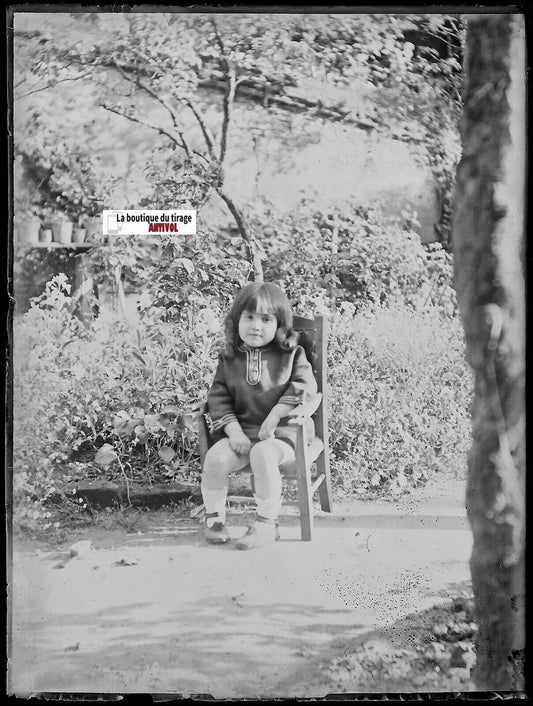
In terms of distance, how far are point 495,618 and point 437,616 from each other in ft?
0.92

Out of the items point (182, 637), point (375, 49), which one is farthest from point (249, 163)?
point (182, 637)

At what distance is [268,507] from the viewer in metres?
3.30

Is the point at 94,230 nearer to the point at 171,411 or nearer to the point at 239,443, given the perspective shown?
the point at 171,411

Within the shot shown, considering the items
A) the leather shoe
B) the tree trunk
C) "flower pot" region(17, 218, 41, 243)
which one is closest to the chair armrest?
the leather shoe

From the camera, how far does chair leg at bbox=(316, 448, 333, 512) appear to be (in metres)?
3.36

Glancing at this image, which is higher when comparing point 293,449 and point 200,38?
point 200,38

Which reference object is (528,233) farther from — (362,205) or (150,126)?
(150,126)

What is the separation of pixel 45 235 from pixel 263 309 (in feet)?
3.59

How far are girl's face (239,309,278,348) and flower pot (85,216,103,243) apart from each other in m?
0.78

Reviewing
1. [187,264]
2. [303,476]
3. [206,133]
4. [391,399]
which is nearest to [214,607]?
[303,476]

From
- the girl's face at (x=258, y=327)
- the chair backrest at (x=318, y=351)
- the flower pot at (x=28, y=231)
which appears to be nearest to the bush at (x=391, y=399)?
the chair backrest at (x=318, y=351)

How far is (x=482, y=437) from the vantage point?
3314 millimetres

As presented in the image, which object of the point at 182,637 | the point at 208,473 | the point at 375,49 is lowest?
the point at 182,637

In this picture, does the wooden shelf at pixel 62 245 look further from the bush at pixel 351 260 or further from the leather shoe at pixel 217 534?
the leather shoe at pixel 217 534
